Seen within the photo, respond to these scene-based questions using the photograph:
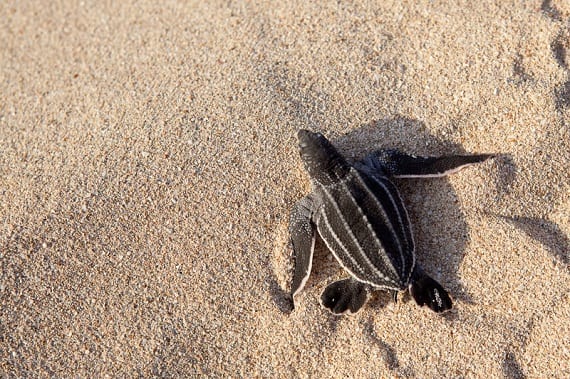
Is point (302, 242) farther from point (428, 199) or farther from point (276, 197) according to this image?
point (428, 199)

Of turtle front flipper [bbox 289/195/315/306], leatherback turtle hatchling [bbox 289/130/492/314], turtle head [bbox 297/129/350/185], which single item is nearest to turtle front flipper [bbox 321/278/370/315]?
leatherback turtle hatchling [bbox 289/130/492/314]

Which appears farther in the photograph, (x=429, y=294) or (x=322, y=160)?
(x=322, y=160)

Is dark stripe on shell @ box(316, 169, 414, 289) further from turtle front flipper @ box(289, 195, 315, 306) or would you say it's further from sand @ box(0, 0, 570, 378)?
sand @ box(0, 0, 570, 378)

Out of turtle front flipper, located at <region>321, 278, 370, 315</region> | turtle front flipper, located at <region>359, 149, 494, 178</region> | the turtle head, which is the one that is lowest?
turtle front flipper, located at <region>321, 278, 370, 315</region>

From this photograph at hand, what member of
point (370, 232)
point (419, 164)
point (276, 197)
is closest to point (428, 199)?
point (419, 164)

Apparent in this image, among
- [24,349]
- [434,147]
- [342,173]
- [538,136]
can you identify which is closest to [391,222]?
[342,173]

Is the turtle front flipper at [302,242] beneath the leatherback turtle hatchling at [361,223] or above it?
beneath

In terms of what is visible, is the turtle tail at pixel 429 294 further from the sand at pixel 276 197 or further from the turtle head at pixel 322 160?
the turtle head at pixel 322 160

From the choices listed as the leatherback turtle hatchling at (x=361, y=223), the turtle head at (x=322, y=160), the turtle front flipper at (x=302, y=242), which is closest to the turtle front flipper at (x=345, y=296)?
the leatherback turtle hatchling at (x=361, y=223)
